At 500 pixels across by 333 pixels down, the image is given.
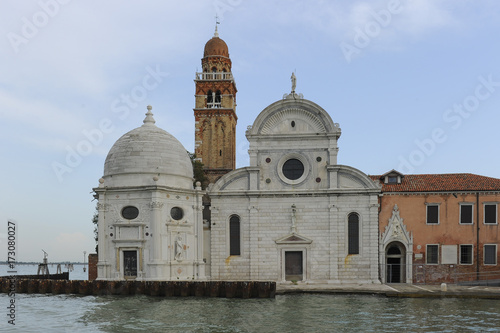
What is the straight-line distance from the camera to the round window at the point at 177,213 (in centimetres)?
3931

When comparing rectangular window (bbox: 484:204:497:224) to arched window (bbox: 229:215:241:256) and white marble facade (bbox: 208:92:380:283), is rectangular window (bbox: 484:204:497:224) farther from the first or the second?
arched window (bbox: 229:215:241:256)

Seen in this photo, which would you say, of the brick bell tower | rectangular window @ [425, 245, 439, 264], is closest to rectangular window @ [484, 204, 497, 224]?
rectangular window @ [425, 245, 439, 264]

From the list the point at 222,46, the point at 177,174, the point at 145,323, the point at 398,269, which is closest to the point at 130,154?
the point at 177,174

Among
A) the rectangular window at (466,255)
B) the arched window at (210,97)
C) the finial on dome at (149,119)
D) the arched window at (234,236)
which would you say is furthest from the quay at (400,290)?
the arched window at (210,97)

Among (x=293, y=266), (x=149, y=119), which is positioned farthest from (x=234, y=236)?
(x=149, y=119)

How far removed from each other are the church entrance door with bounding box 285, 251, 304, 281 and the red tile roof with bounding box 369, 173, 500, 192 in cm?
707

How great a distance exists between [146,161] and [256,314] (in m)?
15.3

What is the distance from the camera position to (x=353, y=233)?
1548 inches

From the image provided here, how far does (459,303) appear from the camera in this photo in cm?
3050

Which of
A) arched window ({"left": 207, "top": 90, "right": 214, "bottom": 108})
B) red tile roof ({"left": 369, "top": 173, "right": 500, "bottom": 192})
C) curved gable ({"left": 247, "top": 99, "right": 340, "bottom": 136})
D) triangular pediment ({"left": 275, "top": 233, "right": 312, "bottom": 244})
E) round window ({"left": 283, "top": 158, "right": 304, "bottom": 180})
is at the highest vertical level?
arched window ({"left": 207, "top": 90, "right": 214, "bottom": 108})

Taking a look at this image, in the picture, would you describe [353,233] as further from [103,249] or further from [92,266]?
[92,266]

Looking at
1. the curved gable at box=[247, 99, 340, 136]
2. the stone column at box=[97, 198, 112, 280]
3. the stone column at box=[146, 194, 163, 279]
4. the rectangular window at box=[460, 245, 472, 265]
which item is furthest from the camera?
the curved gable at box=[247, 99, 340, 136]

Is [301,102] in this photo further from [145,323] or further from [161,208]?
[145,323]

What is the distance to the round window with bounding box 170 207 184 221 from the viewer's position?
3931cm
